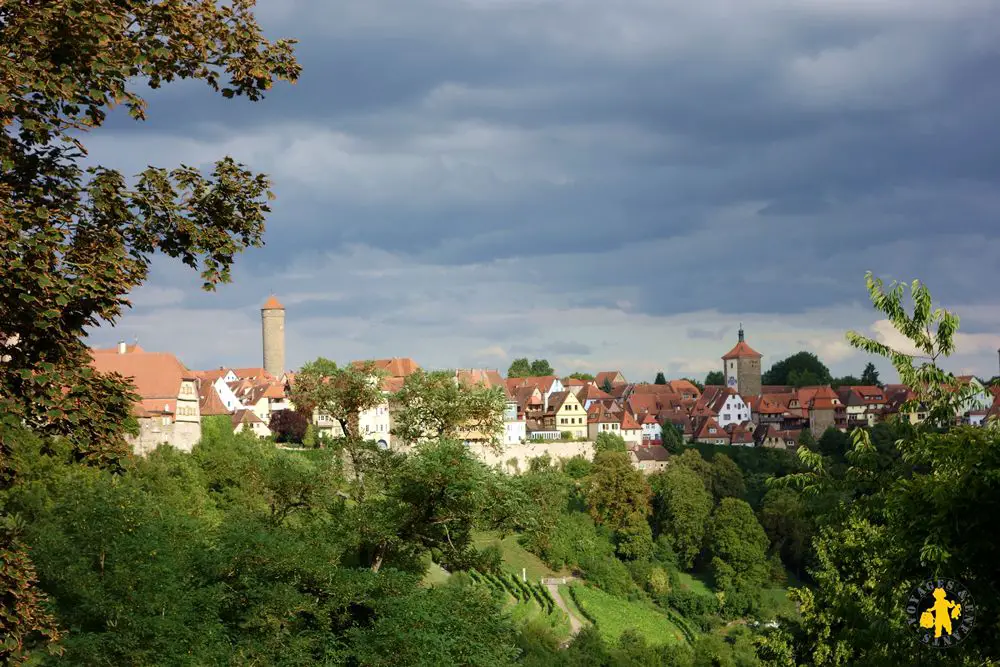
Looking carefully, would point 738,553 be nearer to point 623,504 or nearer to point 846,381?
point 623,504

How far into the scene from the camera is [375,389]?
22969 mm

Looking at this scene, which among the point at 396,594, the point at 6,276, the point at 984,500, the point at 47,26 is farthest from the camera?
the point at 396,594

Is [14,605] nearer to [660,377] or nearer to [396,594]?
[396,594]

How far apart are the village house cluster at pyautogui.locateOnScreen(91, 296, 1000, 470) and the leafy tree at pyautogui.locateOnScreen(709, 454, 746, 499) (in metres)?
9.01

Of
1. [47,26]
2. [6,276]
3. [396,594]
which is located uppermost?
[47,26]

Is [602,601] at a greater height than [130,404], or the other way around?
[130,404]

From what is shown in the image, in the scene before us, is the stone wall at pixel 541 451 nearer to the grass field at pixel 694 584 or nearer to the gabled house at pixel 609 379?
the grass field at pixel 694 584

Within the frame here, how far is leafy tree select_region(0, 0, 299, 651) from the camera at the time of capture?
24.2ft

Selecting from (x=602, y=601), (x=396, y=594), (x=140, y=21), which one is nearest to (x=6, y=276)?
(x=140, y=21)

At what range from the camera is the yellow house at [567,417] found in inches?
4033

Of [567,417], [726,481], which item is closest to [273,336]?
[567,417]

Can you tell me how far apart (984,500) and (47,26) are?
805cm

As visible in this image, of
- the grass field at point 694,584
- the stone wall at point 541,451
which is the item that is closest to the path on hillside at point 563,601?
the grass field at point 694,584

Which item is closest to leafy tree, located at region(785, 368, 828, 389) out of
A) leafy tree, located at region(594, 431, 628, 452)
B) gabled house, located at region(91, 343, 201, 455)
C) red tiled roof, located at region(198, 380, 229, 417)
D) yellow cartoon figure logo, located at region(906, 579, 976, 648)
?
leafy tree, located at region(594, 431, 628, 452)
